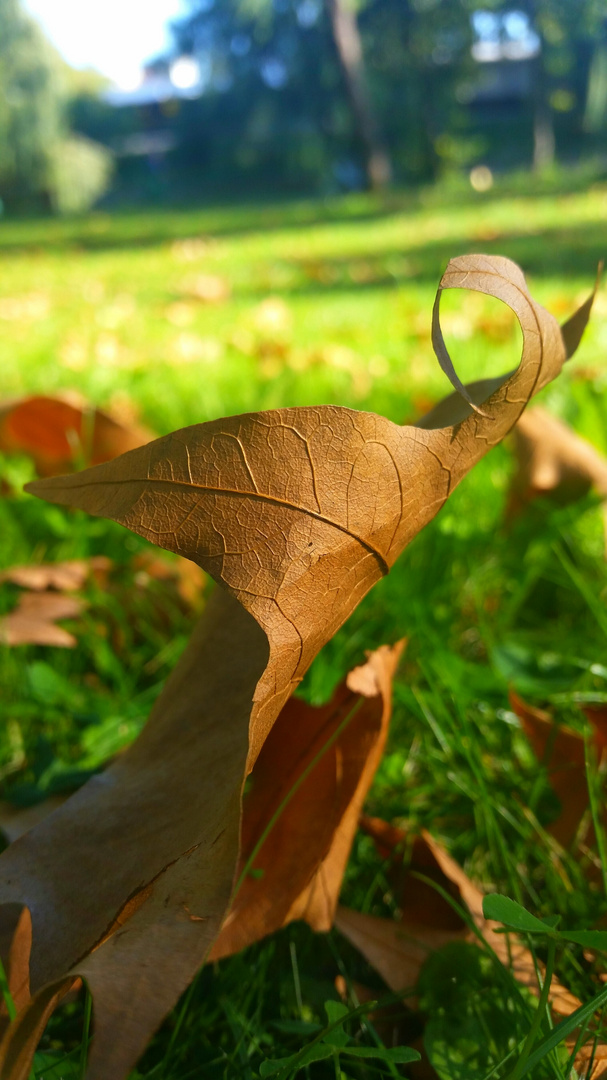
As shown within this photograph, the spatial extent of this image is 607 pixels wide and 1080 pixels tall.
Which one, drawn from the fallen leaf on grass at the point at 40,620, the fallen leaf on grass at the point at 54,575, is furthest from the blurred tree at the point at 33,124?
the fallen leaf on grass at the point at 40,620

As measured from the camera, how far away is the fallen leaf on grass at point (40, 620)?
997 millimetres

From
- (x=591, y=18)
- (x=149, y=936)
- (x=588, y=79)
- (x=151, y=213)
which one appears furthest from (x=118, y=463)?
(x=588, y=79)

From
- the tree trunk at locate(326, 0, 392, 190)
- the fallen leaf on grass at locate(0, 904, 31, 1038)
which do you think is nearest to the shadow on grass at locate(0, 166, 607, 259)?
the tree trunk at locate(326, 0, 392, 190)

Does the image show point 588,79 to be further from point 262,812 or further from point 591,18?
point 262,812

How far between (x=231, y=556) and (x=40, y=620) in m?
0.65

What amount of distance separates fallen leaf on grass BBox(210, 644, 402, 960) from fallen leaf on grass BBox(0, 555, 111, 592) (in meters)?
0.57

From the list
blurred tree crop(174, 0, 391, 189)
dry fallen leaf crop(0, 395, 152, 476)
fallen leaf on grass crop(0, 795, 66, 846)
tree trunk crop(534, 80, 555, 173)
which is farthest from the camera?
blurred tree crop(174, 0, 391, 189)

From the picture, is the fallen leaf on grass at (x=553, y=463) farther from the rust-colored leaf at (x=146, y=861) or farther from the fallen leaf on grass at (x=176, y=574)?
the rust-colored leaf at (x=146, y=861)

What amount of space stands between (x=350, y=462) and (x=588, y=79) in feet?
112

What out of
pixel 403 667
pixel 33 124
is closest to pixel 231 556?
pixel 403 667

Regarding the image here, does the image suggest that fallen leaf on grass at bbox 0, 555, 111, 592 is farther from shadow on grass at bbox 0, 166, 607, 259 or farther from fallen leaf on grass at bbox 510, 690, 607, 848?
shadow on grass at bbox 0, 166, 607, 259

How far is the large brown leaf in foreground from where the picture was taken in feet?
1.39

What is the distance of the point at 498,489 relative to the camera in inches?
51.6

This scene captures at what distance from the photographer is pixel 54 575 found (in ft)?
3.70
